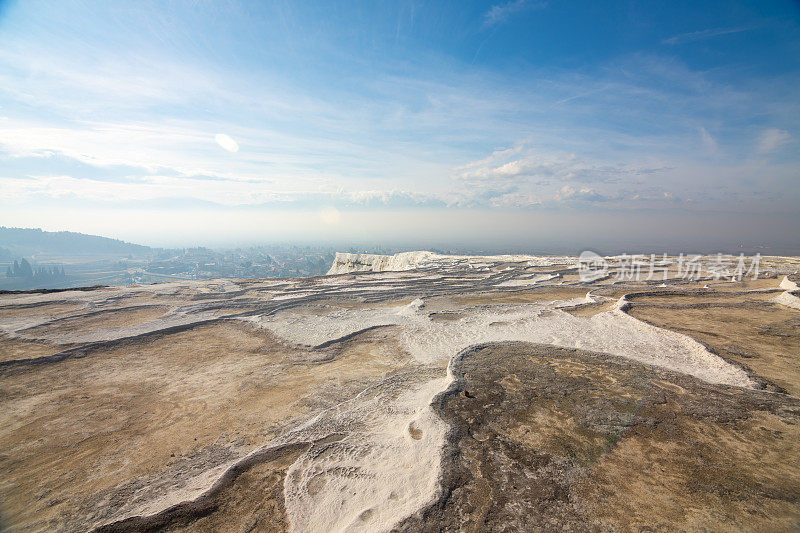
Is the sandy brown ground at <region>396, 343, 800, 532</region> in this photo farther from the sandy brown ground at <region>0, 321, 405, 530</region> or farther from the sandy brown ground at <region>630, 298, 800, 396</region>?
the sandy brown ground at <region>0, 321, 405, 530</region>

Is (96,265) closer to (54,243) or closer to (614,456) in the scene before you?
(54,243)

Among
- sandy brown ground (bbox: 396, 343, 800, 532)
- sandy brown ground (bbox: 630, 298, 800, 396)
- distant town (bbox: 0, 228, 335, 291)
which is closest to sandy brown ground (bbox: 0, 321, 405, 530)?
sandy brown ground (bbox: 396, 343, 800, 532)

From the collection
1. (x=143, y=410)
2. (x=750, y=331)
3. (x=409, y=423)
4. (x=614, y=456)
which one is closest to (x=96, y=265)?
(x=143, y=410)

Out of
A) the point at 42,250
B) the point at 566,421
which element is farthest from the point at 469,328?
the point at 42,250

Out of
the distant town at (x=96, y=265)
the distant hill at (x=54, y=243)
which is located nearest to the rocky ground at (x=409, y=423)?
the distant town at (x=96, y=265)

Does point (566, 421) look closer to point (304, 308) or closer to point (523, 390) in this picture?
point (523, 390)

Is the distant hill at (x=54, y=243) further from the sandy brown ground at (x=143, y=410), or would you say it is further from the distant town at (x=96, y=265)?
the sandy brown ground at (x=143, y=410)
